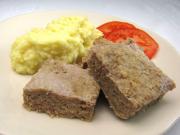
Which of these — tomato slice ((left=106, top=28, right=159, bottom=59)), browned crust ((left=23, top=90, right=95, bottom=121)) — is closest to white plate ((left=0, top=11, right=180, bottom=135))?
browned crust ((left=23, top=90, right=95, bottom=121))

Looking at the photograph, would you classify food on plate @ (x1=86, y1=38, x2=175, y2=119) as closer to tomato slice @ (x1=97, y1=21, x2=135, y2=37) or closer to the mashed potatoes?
the mashed potatoes

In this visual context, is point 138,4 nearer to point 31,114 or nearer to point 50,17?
point 50,17

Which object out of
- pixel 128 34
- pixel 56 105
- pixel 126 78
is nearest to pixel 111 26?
pixel 128 34

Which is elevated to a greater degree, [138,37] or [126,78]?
[126,78]

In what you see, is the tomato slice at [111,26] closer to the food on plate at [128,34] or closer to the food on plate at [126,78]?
the food on plate at [128,34]

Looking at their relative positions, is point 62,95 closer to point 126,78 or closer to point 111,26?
point 126,78

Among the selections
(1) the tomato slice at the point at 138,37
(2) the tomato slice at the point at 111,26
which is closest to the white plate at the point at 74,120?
(1) the tomato slice at the point at 138,37
